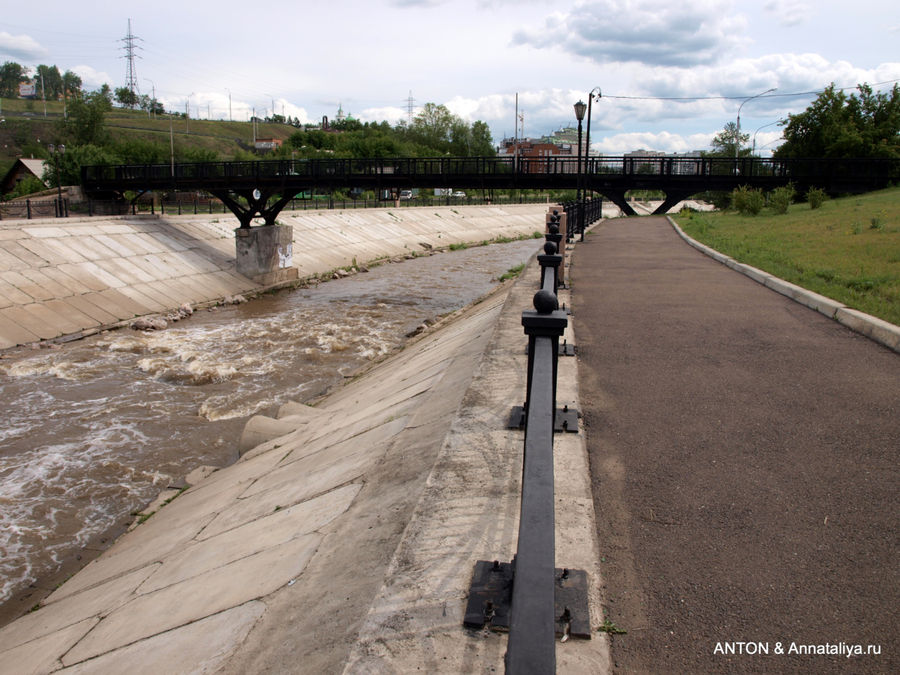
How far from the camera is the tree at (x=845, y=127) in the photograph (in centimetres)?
4325

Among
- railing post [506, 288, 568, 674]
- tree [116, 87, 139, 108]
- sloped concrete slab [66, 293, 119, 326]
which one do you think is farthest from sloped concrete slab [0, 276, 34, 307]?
tree [116, 87, 139, 108]

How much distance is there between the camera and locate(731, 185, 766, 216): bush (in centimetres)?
3616

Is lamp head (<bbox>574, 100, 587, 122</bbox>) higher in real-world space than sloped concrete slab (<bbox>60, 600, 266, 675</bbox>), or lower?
higher

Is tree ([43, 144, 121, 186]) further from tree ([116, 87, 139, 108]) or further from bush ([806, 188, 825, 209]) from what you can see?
tree ([116, 87, 139, 108])

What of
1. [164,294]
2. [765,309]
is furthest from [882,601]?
[164,294]

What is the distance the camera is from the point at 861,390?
6641mm

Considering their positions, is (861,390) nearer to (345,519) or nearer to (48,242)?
(345,519)

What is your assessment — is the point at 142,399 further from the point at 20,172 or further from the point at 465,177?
the point at 20,172

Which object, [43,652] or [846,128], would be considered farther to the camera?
[846,128]

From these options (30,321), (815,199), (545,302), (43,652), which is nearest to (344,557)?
(545,302)

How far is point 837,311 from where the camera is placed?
9.85m

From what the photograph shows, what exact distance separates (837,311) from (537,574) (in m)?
9.79

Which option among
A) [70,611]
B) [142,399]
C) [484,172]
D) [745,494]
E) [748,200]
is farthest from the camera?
[748,200]

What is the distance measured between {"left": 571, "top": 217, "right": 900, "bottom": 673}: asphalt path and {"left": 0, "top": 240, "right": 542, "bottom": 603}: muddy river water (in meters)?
7.77
